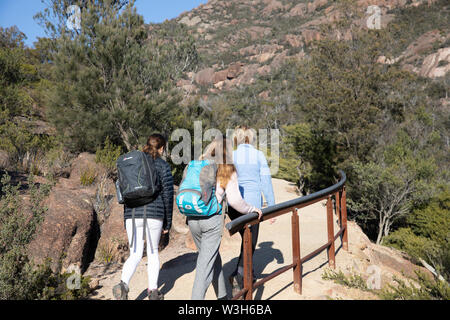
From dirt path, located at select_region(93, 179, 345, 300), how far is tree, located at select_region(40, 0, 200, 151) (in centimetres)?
606

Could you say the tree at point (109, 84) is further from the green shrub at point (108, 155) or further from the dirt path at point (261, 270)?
the dirt path at point (261, 270)

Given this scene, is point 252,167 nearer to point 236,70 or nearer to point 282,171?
point 282,171

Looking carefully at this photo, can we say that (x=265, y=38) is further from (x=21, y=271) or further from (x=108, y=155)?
(x=21, y=271)

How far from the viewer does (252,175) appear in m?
3.29

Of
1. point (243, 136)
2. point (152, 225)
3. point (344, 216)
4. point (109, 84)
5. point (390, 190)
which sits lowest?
point (390, 190)

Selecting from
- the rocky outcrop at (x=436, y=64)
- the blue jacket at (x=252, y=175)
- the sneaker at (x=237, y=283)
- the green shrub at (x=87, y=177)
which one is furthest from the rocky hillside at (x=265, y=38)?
the sneaker at (x=237, y=283)

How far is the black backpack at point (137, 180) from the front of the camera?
2.73 m

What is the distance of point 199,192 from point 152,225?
70 centimetres

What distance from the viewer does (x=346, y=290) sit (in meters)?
3.14

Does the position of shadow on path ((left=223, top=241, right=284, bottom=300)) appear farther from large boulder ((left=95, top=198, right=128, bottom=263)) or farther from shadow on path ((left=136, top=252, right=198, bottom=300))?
large boulder ((left=95, top=198, right=128, bottom=263))

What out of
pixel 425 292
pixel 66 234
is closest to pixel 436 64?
pixel 425 292

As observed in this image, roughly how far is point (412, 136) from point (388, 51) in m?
9.47

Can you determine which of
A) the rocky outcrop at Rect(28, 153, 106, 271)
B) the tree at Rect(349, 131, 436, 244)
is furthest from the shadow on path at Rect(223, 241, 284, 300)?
the tree at Rect(349, 131, 436, 244)
